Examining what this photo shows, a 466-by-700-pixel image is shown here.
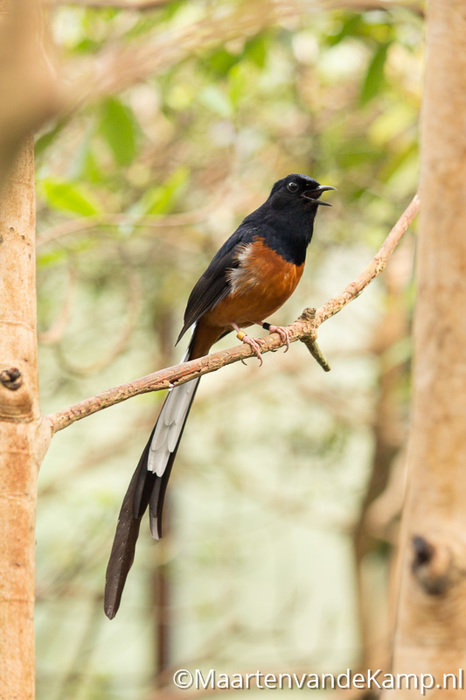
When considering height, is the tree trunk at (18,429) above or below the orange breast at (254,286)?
above

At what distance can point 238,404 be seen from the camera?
4934 mm

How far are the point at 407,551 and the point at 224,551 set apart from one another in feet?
14.8

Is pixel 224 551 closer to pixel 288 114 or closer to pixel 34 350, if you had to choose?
pixel 288 114

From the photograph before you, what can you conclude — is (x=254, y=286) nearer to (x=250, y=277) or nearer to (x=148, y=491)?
(x=250, y=277)

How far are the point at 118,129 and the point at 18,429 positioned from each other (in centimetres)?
160

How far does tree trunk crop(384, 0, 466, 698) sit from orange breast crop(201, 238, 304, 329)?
1493 millimetres

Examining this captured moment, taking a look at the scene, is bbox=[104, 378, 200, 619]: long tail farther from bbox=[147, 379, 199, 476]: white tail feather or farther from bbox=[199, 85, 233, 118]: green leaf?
bbox=[199, 85, 233, 118]: green leaf

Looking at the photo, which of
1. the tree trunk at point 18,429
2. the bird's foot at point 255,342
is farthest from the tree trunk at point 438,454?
the bird's foot at point 255,342

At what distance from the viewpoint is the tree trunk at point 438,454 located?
67cm

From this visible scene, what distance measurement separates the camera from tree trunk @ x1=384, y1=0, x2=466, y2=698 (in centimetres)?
67

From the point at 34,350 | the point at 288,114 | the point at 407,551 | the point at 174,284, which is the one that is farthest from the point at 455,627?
the point at 288,114

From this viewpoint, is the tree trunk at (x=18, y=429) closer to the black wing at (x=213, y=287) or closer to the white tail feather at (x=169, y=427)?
the white tail feather at (x=169, y=427)

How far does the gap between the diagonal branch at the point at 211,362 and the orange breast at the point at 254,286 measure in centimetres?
59

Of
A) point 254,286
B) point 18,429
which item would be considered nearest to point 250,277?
point 254,286
